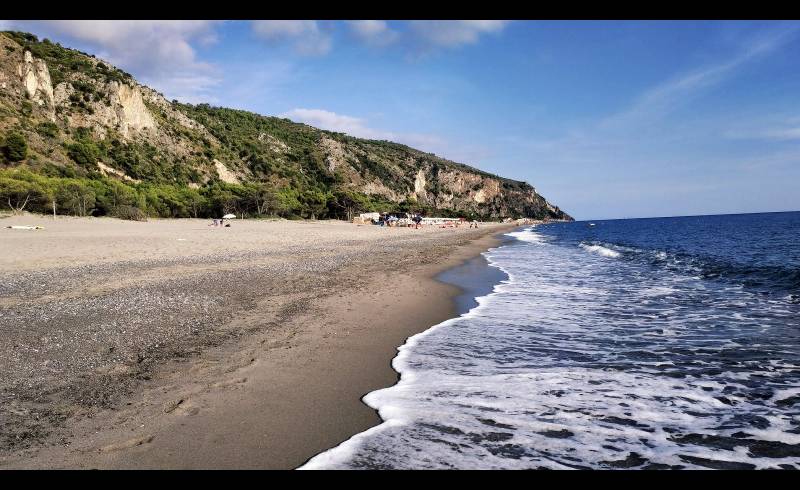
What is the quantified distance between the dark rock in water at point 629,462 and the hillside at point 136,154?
1742 inches

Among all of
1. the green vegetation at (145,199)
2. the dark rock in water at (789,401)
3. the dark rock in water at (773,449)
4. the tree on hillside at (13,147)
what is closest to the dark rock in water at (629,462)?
the dark rock in water at (773,449)

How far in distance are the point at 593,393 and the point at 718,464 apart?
1470mm

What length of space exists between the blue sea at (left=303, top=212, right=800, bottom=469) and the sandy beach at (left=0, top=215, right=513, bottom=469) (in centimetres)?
55

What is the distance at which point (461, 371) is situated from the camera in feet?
18.0

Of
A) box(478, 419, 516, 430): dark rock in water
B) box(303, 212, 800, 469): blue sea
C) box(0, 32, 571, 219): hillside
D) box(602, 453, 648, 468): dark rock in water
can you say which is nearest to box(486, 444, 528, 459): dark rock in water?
box(303, 212, 800, 469): blue sea

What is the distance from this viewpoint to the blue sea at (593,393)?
350 cm

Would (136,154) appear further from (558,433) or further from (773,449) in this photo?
(773,449)

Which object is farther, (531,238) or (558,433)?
(531,238)

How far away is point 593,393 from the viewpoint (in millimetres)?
4785

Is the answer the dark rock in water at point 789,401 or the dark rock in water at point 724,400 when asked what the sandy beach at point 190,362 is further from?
the dark rock in water at point 789,401

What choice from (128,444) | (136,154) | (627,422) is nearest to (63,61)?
(136,154)

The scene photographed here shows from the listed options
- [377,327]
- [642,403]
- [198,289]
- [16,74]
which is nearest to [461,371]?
[642,403]
